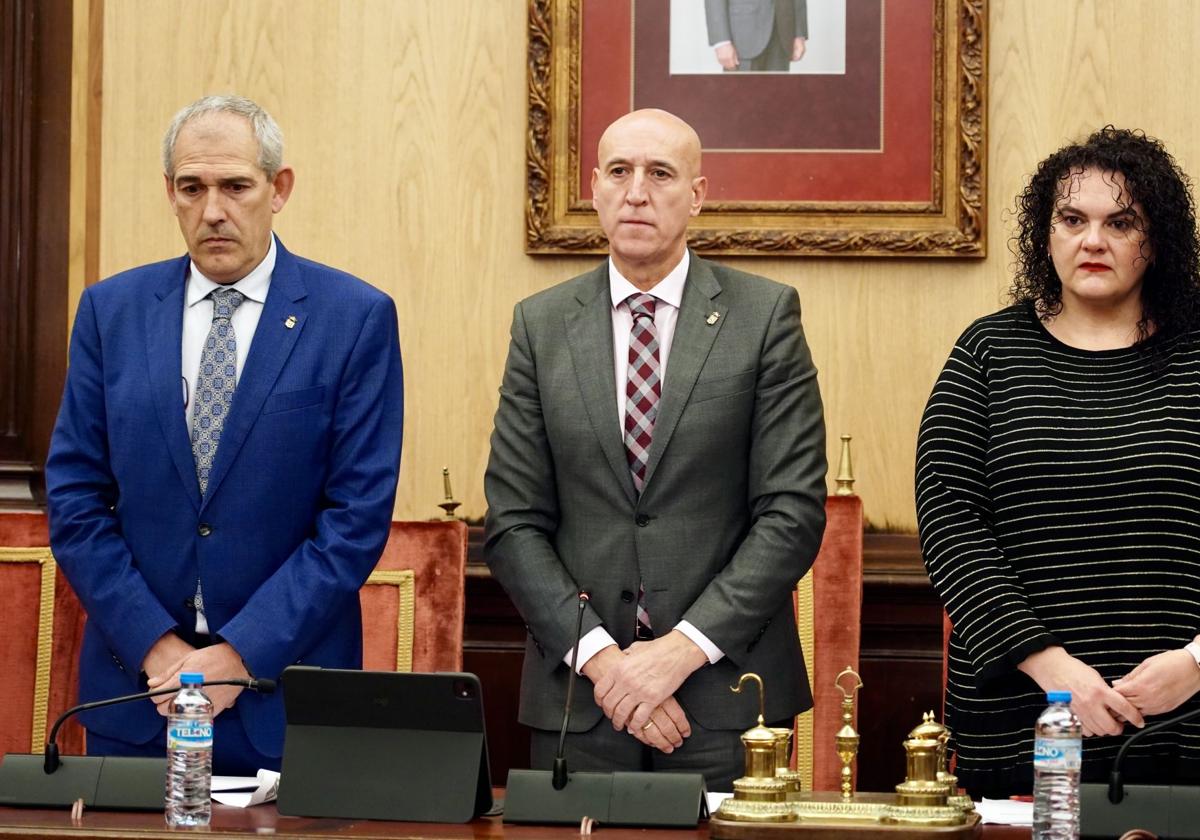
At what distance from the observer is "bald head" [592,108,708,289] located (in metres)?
3.18

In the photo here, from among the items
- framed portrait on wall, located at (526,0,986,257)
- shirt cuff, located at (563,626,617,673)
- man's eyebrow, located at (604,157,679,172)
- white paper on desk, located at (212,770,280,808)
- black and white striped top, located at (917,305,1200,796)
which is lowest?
white paper on desk, located at (212,770,280,808)

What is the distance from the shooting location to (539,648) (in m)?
3.08

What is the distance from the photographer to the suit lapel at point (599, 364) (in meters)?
3.09

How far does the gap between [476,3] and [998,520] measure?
2.00 meters

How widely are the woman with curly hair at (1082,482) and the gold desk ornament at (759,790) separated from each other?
0.64 meters

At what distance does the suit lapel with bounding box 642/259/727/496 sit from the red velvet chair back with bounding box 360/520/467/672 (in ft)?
2.55

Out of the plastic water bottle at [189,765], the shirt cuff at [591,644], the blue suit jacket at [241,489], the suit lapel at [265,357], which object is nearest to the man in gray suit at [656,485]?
the shirt cuff at [591,644]

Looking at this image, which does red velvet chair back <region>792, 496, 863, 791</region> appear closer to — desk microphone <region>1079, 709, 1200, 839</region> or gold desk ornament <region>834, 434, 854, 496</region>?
gold desk ornament <region>834, 434, 854, 496</region>

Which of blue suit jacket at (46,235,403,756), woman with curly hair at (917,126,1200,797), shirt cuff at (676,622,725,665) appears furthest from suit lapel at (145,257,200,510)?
woman with curly hair at (917,126,1200,797)

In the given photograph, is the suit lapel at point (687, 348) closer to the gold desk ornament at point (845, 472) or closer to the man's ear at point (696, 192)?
the man's ear at point (696, 192)

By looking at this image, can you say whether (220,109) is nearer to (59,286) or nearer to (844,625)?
(59,286)

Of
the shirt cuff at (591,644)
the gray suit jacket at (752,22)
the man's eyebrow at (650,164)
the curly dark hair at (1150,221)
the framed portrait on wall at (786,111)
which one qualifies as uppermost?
the gray suit jacket at (752,22)

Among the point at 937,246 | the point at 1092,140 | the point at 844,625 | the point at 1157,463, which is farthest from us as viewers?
the point at 937,246

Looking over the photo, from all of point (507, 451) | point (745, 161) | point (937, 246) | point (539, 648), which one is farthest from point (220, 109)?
point (937, 246)
